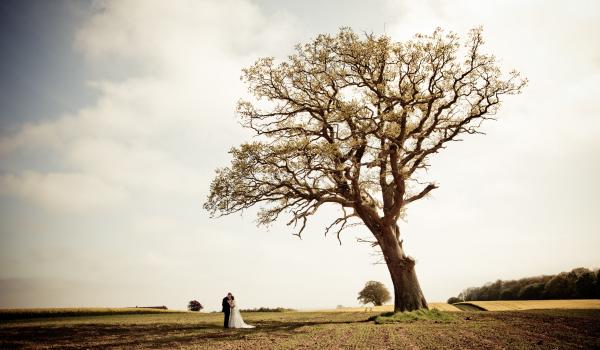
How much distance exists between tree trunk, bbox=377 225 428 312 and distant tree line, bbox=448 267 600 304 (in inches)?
841

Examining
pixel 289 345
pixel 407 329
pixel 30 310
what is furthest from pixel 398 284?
pixel 30 310

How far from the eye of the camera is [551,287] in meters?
34.9

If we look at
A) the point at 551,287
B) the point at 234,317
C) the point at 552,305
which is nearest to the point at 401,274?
the point at 234,317

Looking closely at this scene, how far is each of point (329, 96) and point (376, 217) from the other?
843 centimetres

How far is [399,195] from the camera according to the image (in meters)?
21.2

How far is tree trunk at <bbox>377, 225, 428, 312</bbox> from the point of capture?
20578 mm

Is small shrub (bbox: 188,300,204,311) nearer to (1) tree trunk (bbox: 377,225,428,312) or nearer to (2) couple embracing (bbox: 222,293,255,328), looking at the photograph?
(2) couple embracing (bbox: 222,293,255,328)

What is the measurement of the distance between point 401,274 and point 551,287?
2435 cm

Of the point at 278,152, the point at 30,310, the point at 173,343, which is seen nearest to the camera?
the point at 173,343

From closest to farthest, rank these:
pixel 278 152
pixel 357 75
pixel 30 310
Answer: pixel 278 152 → pixel 357 75 → pixel 30 310

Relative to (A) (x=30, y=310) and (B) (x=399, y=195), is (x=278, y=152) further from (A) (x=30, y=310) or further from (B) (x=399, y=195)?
(A) (x=30, y=310)

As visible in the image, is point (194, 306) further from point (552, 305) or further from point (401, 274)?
point (552, 305)

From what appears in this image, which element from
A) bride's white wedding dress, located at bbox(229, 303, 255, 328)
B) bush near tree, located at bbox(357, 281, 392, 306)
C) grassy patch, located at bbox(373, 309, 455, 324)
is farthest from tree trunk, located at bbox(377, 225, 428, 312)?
bush near tree, located at bbox(357, 281, 392, 306)

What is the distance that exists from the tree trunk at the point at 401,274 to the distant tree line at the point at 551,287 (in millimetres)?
21371
